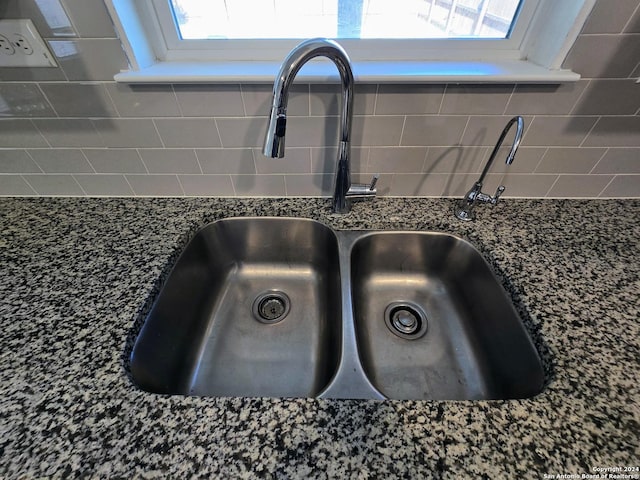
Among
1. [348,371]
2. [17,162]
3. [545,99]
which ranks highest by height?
[545,99]

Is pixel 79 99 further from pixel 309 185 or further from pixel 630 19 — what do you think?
pixel 630 19

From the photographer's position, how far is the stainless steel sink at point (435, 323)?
62cm

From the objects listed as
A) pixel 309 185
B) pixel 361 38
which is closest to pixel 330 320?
pixel 309 185

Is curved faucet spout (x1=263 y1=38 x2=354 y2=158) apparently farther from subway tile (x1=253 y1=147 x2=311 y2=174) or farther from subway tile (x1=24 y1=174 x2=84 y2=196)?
subway tile (x1=24 y1=174 x2=84 y2=196)

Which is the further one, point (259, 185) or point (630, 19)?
point (259, 185)

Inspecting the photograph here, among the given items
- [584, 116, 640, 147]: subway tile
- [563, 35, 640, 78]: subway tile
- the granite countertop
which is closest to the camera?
the granite countertop

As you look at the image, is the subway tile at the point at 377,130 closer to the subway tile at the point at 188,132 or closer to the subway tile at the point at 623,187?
the subway tile at the point at 188,132

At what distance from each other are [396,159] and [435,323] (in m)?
0.47

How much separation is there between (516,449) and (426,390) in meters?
0.28

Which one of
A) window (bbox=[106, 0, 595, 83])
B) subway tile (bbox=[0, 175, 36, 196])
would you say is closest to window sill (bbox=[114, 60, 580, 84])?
window (bbox=[106, 0, 595, 83])

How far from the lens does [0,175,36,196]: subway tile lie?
84 cm

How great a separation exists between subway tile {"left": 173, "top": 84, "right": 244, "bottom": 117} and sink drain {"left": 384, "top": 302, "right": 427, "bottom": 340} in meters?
0.67

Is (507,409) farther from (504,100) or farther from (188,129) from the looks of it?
(188,129)

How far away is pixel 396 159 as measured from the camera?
79 centimetres
